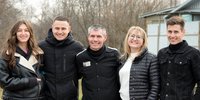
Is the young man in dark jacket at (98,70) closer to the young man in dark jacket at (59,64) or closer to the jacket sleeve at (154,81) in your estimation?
the young man in dark jacket at (59,64)

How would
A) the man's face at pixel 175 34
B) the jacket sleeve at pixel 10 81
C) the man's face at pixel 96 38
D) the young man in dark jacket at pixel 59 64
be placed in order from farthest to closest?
the young man in dark jacket at pixel 59 64 < the man's face at pixel 96 38 < the jacket sleeve at pixel 10 81 < the man's face at pixel 175 34

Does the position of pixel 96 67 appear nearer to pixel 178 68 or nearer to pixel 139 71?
pixel 139 71

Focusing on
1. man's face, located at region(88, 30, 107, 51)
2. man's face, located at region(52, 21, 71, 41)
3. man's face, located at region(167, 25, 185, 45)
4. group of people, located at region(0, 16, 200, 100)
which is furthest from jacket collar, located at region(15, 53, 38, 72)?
man's face, located at region(167, 25, 185, 45)

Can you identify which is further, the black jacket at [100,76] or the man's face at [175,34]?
the black jacket at [100,76]

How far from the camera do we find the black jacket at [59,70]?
18.4 ft

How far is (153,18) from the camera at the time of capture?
30.4 metres

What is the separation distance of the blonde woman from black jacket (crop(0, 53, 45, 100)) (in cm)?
115

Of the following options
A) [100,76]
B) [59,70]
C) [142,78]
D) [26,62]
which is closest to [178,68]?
[142,78]

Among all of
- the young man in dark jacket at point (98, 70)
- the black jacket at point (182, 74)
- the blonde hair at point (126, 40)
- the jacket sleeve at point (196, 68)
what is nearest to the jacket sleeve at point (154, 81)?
the black jacket at point (182, 74)

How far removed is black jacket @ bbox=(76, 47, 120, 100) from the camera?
5.56 m

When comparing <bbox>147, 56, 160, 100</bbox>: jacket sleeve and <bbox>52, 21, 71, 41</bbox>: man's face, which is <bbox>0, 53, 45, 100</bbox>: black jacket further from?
<bbox>147, 56, 160, 100</bbox>: jacket sleeve

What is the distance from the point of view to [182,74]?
4.97 metres

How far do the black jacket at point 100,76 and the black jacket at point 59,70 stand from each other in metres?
0.16

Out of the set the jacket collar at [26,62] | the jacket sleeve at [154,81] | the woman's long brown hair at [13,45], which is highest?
the woman's long brown hair at [13,45]
